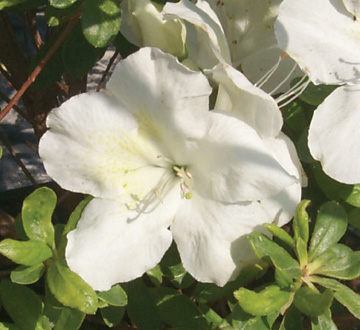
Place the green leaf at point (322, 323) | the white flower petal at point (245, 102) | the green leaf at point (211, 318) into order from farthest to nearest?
the green leaf at point (211, 318) < the green leaf at point (322, 323) < the white flower petal at point (245, 102)

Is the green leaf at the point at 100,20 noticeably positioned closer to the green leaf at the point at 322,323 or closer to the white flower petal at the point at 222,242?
the white flower petal at the point at 222,242

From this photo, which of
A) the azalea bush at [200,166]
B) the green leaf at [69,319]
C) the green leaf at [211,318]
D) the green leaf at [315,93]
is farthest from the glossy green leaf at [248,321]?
the green leaf at [315,93]

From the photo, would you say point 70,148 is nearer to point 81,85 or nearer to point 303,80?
point 303,80

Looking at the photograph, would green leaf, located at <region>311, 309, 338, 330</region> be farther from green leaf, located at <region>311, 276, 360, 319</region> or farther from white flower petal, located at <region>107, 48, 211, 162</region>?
white flower petal, located at <region>107, 48, 211, 162</region>

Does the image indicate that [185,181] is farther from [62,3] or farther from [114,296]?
[62,3]

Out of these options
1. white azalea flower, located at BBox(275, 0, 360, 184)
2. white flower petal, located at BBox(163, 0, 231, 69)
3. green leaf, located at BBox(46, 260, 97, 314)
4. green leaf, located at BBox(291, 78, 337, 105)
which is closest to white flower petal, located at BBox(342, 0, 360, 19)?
white azalea flower, located at BBox(275, 0, 360, 184)

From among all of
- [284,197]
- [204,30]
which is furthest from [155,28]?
[284,197]
